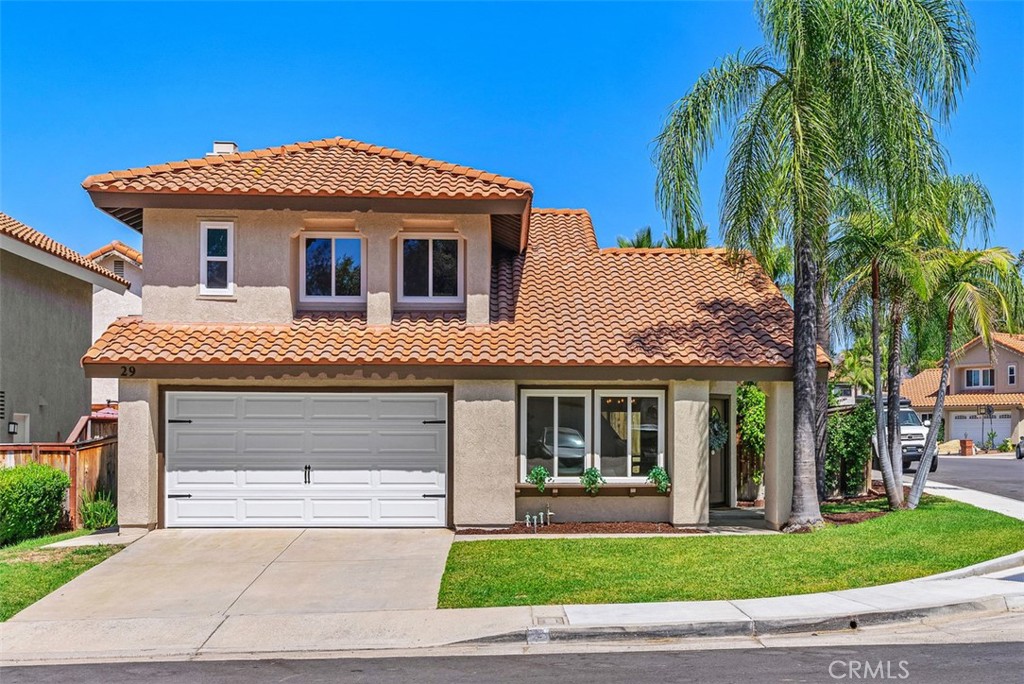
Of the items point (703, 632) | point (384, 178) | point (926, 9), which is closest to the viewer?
point (703, 632)

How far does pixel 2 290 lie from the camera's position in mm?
18422

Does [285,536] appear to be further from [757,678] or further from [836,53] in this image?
[836,53]

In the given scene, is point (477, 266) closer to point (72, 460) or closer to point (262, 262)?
point (262, 262)

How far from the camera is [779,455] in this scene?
15.2m

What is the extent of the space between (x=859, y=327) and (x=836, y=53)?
5.28 metres

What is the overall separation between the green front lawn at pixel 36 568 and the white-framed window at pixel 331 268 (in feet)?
17.5

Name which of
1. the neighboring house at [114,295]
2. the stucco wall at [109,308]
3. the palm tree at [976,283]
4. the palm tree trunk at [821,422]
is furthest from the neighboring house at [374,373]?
the neighboring house at [114,295]

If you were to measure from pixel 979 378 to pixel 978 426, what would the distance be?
3.30 metres

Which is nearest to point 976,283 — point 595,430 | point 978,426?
point 595,430

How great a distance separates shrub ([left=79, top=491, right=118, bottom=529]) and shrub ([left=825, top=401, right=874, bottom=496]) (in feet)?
44.8

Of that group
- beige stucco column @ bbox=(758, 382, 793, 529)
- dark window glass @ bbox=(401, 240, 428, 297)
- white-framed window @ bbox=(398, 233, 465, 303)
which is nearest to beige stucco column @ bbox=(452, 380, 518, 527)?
white-framed window @ bbox=(398, 233, 465, 303)

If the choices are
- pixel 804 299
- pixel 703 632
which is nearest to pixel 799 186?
pixel 804 299

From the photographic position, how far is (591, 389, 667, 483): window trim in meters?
15.4

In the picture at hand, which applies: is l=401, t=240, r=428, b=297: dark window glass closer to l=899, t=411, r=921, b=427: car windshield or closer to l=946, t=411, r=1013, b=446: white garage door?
l=899, t=411, r=921, b=427: car windshield
